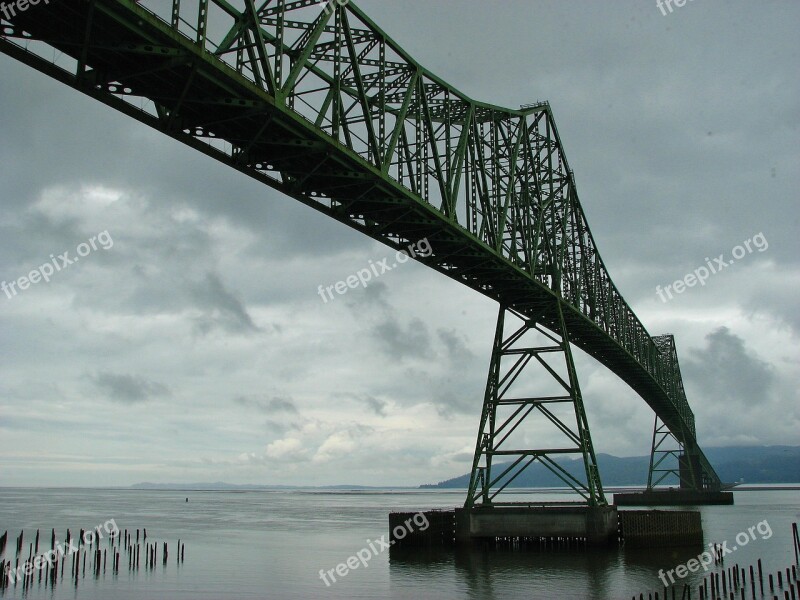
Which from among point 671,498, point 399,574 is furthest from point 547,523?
point 671,498

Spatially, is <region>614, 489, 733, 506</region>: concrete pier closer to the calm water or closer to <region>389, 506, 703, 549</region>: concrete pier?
the calm water

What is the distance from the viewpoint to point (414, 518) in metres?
60.7

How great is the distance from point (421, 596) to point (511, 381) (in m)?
19.2

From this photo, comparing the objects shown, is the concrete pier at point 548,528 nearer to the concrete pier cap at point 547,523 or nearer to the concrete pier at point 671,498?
the concrete pier cap at point 547,523

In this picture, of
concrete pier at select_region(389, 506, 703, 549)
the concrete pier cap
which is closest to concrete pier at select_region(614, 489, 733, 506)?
concrete pier at select_region(389, 506, 703, 549)

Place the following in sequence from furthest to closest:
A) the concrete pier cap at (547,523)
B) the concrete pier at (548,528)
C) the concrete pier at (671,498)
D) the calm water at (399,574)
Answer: the concrete pier at (671,498), the concrete pier at (548,528), the concrete pier cap at (547,523), the calm water at (399,574)

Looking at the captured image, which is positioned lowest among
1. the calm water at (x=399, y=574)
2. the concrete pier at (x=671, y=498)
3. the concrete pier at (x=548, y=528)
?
the concrete pier at (x=671, y=498)

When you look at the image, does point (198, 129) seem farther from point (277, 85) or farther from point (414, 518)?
point (414, 518)

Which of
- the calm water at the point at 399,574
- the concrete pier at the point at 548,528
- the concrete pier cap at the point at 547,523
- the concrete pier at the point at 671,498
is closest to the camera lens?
the calm water at the point at 399,574

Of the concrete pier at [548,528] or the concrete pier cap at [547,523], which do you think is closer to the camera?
the concrete pier cap at [547,523]

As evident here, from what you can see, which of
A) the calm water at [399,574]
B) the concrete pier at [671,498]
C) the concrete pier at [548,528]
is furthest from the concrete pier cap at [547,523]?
the concrete pier at [671,498]

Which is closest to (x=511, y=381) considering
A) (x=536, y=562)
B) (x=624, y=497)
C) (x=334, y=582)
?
(x=536, y=562)

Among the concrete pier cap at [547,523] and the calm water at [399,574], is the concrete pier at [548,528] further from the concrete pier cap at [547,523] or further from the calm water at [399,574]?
the calm water at [399,574]

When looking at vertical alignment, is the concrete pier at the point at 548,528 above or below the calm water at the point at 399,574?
above
